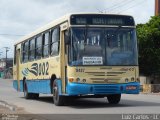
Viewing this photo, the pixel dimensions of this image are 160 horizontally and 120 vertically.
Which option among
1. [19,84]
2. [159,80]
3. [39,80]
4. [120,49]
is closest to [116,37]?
[120,49]

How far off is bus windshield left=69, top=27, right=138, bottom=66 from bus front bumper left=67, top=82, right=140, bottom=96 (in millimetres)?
769

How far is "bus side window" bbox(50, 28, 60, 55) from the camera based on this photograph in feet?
63.9

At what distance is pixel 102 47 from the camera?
18.1 metres

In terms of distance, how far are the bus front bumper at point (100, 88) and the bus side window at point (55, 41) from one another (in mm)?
2143

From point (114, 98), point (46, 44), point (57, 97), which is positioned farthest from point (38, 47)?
point (114, 98)

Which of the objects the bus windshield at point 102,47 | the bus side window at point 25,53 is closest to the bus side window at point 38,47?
the bus side window at point 25,53

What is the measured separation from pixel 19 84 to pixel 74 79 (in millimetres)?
10662

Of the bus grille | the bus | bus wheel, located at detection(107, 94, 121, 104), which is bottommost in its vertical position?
bus wheel, located at detection(107, 94, 121, 104)

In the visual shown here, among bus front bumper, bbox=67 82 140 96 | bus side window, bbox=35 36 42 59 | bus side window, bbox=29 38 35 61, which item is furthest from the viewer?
bus side window, bbox=29 38 35 61

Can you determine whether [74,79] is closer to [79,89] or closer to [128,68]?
[79,89]

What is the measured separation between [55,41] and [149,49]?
73.8ft

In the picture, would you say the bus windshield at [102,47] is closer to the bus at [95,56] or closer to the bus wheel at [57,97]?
the bus at [95,56]

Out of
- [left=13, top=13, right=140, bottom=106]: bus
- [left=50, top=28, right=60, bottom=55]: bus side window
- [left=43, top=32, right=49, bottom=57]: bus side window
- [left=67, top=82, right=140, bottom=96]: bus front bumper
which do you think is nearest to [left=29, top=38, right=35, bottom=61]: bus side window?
[left=43, top=32, right=49, bottom=57]: bus side window

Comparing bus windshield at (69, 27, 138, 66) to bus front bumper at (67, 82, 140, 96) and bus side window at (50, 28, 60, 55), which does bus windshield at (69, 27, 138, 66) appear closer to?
bus front bumper at (67, 82, 140, 96)
